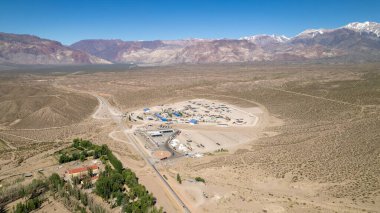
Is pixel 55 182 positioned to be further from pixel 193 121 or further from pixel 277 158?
pixel 193 121

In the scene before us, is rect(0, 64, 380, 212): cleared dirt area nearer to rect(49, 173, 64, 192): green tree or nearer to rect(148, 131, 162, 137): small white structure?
rect(148, 131, 162, 137): small white structure

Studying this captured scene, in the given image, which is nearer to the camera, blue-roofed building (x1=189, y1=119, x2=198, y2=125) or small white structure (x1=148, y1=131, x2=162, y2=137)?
small white structure (x1=148, y1=131, x2=162, y2=137)

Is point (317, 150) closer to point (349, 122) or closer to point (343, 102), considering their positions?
point (349, 122)

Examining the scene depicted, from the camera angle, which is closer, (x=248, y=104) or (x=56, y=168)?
(x=56, y=168)

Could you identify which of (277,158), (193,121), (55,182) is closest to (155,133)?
(193,121)

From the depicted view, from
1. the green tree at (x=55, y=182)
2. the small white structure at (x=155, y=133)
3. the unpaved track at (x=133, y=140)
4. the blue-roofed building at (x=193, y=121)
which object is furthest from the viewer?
the blue-roofed building at (x=193, y=121)

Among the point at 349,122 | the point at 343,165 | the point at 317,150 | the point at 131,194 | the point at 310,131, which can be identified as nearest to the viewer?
the point at 131,194

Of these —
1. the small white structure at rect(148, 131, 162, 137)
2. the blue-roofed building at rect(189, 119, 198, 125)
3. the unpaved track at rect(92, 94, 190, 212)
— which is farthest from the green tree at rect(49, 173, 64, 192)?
the blue-roofed building at rect(189, 119, 198, 125)

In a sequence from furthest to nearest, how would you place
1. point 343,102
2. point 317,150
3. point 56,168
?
point 343,102
point 317,150
point 56,168

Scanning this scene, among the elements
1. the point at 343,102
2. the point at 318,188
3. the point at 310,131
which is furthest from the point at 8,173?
the point at 343,102

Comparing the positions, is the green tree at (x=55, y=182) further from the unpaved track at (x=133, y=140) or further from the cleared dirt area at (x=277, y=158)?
the unpaved track at (x=133, y=140)

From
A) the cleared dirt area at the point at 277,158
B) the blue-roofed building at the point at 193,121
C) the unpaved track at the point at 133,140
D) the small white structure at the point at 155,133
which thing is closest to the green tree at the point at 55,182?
the cleared dirt area at the point at 277,158
